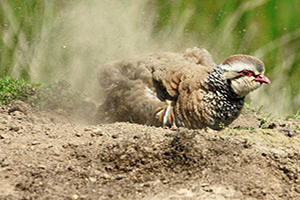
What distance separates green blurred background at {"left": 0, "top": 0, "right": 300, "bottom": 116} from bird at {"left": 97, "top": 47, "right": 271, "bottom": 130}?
154 cm

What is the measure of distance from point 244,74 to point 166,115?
1.22 meters

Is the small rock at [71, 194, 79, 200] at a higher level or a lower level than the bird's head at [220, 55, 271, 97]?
lower

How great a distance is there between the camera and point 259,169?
376 cm

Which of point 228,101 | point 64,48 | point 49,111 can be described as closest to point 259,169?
point 228,101

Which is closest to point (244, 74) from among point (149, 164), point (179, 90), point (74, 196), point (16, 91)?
point (179, 90)

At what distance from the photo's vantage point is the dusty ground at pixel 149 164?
11.2ft

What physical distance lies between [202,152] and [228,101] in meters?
1.62

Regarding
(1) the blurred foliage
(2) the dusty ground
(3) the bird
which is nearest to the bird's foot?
(3) the bird

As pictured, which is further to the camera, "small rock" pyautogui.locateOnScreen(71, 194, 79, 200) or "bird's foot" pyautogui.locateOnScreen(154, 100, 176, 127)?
"bird's foot" pyautogui.locateOnScreen(154, 100, 176, 127)

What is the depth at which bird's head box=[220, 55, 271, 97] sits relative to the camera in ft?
17.2

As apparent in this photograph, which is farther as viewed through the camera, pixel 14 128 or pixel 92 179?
pixel 14 128

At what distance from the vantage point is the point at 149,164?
3.88 meters

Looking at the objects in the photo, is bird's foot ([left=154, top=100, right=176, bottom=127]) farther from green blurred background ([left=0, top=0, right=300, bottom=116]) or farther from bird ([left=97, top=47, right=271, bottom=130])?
green blurred background ([left=0, top=0, right=300, bottom=116])

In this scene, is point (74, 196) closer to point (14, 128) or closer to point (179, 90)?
point (14, 128)
